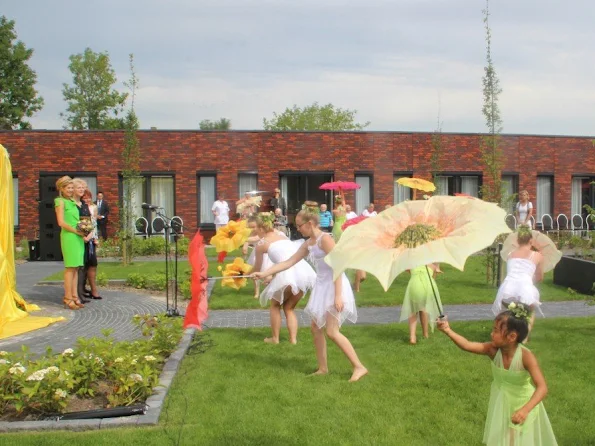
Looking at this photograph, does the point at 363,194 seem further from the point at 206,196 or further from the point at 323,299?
the point at 323,299

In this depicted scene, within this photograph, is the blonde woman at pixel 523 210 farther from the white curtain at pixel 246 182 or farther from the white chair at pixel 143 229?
the white chair at pixel 143 229

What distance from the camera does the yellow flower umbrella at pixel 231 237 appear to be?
33.3 feet

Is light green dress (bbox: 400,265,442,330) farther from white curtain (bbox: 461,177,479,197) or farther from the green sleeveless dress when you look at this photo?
white curtain (bbox: 461,177,479,197)

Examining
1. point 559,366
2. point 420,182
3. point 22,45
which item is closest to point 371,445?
point 559,366

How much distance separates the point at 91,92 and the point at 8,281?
175ft

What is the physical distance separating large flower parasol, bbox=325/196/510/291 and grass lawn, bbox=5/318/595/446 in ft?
7.04

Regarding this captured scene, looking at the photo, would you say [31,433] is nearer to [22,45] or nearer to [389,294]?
[389,294]

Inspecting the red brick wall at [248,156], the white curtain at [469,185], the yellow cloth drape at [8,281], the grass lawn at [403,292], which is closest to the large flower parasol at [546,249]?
the grass lawn at [403,292]

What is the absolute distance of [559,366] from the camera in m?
8.13

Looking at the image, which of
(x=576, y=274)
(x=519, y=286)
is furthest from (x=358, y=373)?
(x=576, y=274)

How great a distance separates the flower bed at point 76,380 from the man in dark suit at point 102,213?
18.3 m

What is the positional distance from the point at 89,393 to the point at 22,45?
5258 cm

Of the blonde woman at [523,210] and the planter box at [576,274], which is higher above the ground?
the blonde woman at [523,210]

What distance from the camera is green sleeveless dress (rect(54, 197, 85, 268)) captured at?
1224 centimetres
